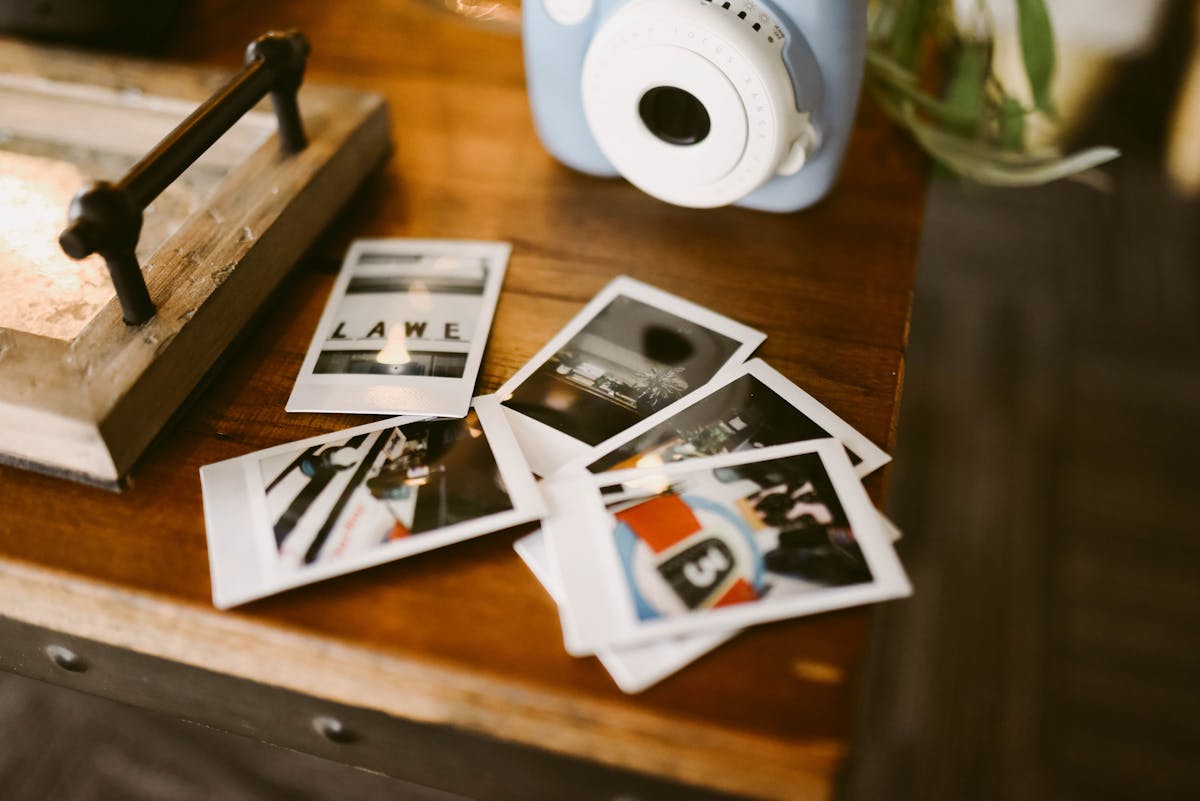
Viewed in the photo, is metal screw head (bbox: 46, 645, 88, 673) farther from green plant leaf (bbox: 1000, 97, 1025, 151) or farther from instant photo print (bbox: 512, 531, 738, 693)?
green plant leaf (bbox: 1000, 97, 1025, 151)

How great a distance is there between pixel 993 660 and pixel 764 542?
0.94m

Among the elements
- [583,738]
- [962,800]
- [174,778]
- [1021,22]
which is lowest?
[962,800]

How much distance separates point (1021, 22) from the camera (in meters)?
0.77

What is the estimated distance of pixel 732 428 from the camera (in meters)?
0.59

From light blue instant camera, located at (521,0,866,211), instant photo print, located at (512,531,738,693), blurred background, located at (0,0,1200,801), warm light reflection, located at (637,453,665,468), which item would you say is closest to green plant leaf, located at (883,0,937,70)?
blurred background, located at (0,0,1200,801)

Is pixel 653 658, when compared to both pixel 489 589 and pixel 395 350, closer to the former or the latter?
pixel 489 589

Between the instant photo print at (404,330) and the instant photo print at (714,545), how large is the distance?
12 cm

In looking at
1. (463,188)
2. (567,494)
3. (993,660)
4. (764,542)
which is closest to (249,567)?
(567,494)

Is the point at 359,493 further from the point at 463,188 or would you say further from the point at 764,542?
the point at 463,188

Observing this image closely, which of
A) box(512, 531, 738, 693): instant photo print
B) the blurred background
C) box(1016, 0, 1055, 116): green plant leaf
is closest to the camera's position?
box(512, 531, 738, 693): instant photo print

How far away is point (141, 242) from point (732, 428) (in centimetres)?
46

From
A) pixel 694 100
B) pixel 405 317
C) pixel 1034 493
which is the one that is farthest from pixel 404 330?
pixel 1034 493

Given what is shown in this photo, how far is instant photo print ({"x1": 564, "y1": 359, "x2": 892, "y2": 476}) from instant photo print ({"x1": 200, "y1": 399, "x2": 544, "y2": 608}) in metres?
0.06

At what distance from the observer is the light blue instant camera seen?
24.0 inches
